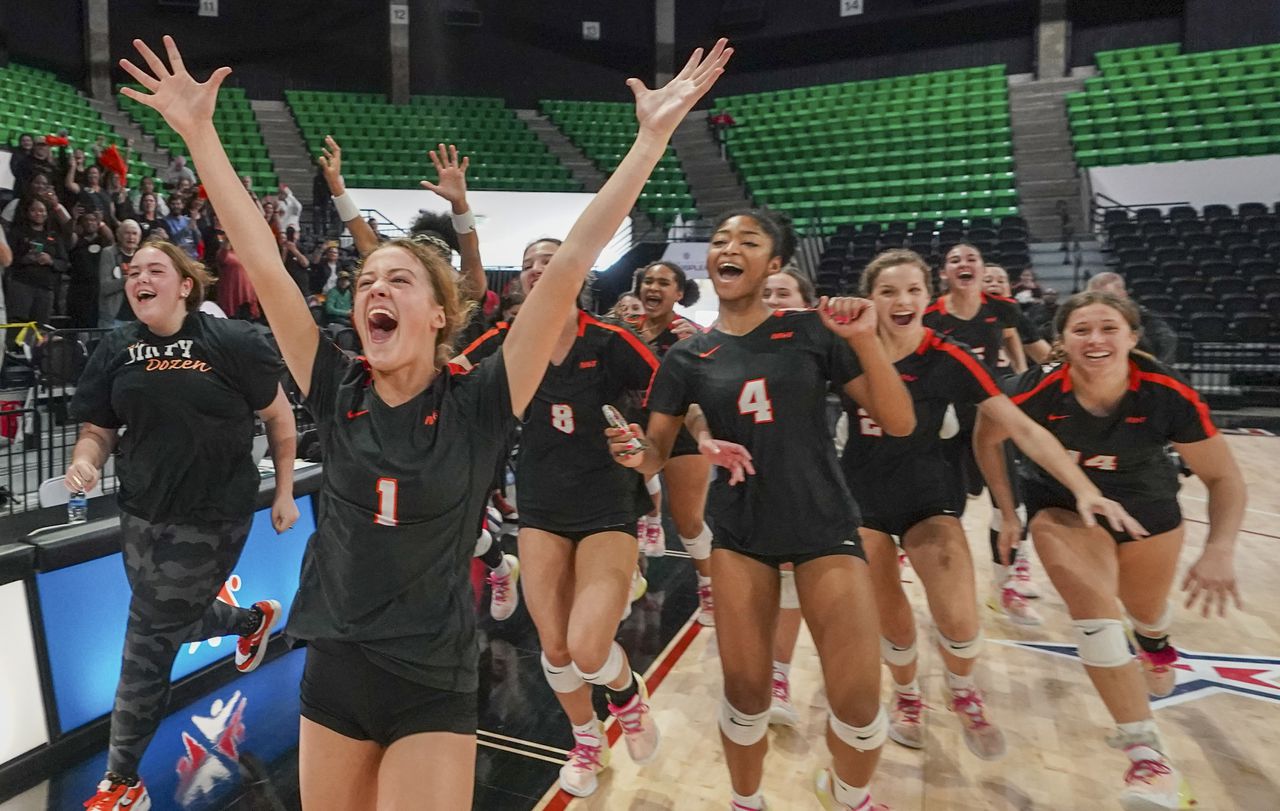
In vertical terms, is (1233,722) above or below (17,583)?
below

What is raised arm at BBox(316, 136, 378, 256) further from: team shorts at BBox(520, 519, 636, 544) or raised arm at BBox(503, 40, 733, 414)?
raised arm at BBox(503, 40, 733, 414)

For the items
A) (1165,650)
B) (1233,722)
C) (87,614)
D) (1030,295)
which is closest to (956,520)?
(1165,650)

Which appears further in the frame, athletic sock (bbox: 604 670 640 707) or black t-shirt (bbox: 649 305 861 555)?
athletic sock (bbox: 604 670 640 707)

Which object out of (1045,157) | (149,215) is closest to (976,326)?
(149,215)

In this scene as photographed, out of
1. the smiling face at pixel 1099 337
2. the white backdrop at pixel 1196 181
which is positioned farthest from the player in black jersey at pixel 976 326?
the white backdrop at pixel 1196 181

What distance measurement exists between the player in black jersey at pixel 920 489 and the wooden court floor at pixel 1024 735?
0.76 ft

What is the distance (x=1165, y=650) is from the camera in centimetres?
358

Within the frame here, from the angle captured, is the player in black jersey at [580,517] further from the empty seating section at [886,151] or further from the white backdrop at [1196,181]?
the white backdrop at [1196,181]

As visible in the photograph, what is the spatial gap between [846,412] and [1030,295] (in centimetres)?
694

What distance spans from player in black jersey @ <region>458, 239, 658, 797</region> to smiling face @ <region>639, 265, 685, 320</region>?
4.84 feet

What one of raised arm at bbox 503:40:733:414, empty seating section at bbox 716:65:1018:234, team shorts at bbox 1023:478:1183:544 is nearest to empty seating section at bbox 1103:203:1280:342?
empty seating section at bbox 716:65:1018:234

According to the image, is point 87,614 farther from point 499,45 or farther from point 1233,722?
point 499,45

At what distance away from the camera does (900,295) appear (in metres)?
3.21

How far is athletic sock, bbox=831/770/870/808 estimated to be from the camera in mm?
2557
